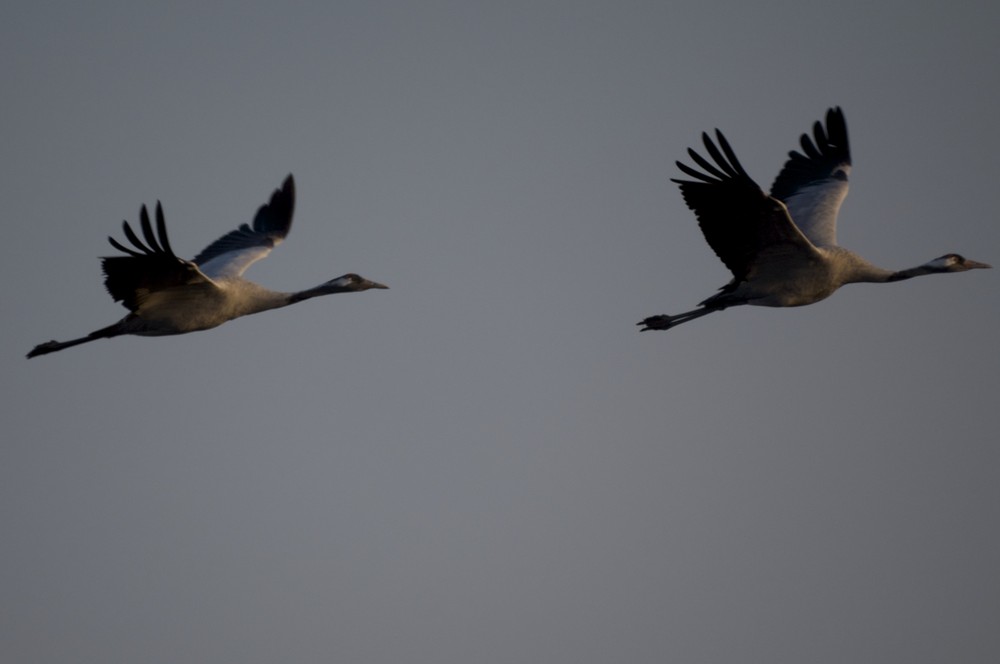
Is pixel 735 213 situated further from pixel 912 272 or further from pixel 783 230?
pixel 912 272

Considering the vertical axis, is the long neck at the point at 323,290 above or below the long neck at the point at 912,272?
above

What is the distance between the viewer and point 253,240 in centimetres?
1981

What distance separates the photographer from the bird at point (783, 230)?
48.1ft

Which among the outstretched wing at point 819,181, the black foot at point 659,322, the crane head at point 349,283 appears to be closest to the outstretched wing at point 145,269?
the crane head at point 349,283

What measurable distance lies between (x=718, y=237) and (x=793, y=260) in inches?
34.6

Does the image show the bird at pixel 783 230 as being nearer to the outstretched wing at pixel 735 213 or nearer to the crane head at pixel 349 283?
the outstretched wing at pixel 735 213

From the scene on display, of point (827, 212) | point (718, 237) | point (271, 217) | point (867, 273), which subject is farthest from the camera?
point (271, 217)

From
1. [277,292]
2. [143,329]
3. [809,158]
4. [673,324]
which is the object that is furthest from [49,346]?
[809,158]

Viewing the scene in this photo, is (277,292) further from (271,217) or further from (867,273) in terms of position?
(867,273)

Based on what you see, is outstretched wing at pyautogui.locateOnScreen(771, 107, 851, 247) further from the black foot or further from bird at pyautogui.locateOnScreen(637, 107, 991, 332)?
the black foot

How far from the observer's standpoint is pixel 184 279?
618 inches

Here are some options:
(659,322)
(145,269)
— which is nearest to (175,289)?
(145,269)

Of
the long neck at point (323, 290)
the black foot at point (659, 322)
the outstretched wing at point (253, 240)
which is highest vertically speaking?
the outstretched wing at point (253, 240)

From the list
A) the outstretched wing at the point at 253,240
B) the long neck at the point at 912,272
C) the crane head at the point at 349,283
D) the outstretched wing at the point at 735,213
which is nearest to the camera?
the outstretched wing at the point at 735,213
